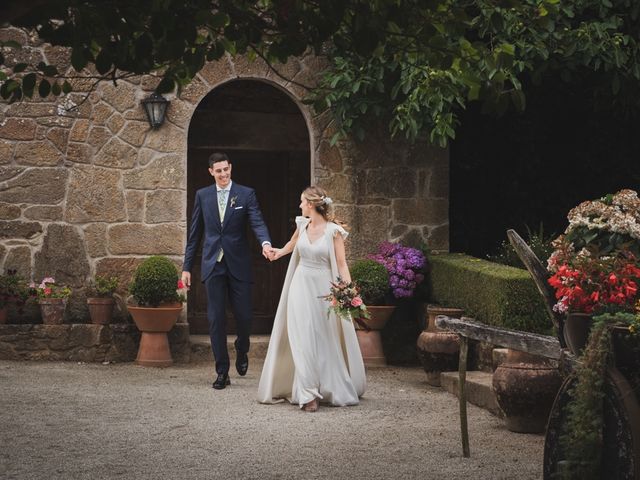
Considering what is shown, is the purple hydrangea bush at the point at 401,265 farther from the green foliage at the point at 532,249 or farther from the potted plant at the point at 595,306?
the potted plant at the point at 595,306

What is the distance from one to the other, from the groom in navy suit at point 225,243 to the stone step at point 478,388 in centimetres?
170

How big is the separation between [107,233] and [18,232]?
0.81 meters

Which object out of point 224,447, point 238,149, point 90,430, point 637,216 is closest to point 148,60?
point 637,216

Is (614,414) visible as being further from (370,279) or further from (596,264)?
(370,279)

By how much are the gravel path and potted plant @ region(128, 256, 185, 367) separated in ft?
2.46

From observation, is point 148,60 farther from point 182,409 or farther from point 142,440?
point 182,409

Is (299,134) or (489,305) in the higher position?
(299,134)

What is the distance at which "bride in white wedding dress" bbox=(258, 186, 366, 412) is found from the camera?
27.1ft

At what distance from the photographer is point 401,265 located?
10.9 m

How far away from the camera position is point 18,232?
419 inches

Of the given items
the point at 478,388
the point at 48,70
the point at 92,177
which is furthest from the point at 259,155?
the point at 48,70

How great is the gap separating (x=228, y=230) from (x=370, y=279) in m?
1.78

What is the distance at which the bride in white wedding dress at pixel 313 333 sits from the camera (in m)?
8.27

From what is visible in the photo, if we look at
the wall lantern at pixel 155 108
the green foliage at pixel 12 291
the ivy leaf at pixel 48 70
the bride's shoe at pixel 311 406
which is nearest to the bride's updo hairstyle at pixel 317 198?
the bride's shoe at pixel 311 406
